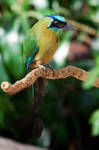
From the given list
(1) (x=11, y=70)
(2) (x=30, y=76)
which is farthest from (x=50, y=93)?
(2) (x=30, y=76)

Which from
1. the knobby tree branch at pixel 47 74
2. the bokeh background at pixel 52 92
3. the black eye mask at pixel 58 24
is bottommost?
the bokeh background at pixel 52 92

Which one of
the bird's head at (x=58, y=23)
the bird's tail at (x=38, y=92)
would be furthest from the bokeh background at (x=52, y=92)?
the bird's head at (x=58, y=23)

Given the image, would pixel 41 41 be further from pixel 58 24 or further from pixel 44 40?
pixel 58 24

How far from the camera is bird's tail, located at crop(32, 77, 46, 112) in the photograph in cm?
111

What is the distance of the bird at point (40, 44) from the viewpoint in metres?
1.07

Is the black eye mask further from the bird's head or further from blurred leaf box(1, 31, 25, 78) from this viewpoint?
blurred leaf box(1, 31, 25, 78)

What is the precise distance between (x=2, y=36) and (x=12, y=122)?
103 cm

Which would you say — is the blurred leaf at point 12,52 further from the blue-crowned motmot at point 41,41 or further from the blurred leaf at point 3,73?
the blue-crowned motmot at point 41,41

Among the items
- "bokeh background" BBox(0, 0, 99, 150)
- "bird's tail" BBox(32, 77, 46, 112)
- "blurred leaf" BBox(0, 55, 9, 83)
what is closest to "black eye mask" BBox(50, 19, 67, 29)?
"bird's tail" BBox(32, 77, 46, 112)

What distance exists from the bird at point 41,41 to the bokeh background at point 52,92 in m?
1.12

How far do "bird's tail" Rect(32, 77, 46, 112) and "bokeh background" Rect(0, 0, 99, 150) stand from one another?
111cm

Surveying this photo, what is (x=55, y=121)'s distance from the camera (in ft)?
10.3

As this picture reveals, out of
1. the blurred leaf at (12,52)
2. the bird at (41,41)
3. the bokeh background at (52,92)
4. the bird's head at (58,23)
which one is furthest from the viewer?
the bokeh background at (52,92)

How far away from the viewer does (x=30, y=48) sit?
3.92ft
